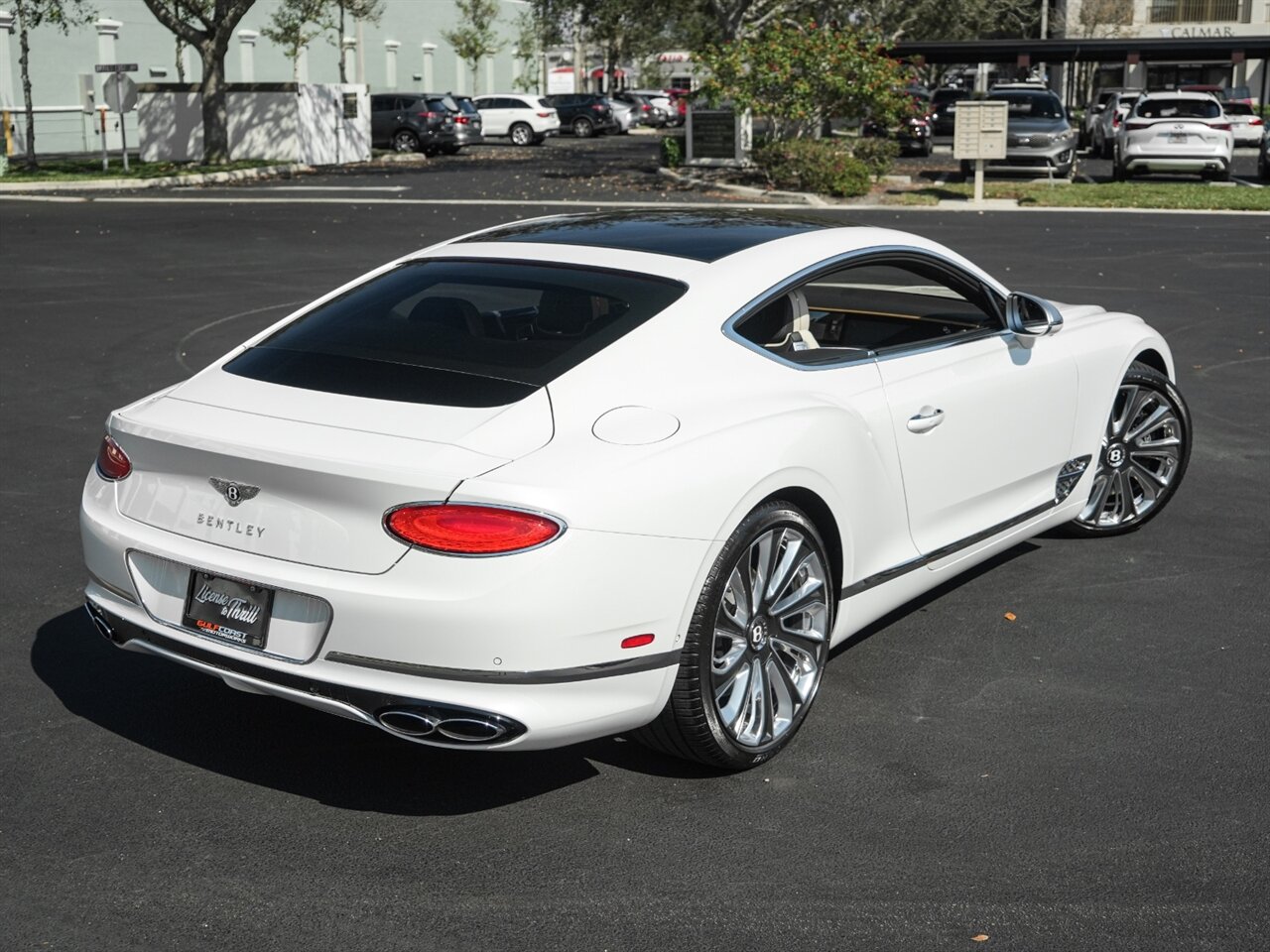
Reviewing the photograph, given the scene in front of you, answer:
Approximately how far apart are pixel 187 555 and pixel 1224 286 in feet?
43.6

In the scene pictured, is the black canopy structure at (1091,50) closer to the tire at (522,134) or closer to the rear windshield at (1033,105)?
the rear windshield at (1033,105)

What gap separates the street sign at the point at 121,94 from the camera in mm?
34000

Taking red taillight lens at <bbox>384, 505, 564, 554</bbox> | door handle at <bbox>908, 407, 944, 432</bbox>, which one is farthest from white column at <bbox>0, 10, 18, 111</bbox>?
red taillight lens at <bbox>384, 505, 564, 554</bbox>

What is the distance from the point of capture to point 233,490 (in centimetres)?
414

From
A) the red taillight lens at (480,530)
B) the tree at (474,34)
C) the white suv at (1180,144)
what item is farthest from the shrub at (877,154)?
the tree at (474,34)

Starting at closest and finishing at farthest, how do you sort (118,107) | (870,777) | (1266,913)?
(1266,913)
(870,777)
(118,107)

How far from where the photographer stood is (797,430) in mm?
4598

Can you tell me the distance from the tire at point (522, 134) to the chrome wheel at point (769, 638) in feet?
172

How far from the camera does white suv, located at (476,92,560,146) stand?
55.5 meters

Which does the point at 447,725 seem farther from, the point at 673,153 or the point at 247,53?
the point at 247,53

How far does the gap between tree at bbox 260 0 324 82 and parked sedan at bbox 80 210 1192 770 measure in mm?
38495

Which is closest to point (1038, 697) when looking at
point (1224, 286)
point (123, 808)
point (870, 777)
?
point (870, 777)

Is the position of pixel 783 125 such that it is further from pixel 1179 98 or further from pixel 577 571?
pixel 577 571

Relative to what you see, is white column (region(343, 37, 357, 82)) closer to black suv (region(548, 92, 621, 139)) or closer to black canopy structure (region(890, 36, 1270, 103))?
black suv (region(548, 92, 621, 139))
